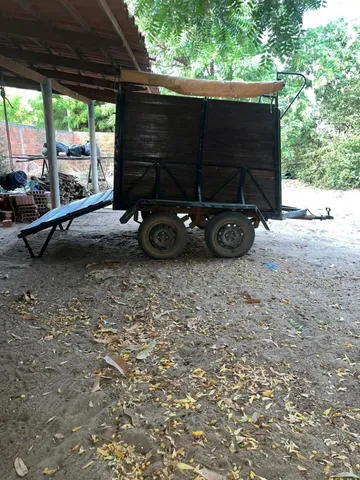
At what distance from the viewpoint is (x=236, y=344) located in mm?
3498

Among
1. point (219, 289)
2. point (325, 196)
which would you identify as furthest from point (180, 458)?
point (325, 196)

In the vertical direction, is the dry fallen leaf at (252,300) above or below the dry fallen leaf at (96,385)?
above

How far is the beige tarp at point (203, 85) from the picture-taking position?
216 inches

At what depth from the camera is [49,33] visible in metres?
5.23

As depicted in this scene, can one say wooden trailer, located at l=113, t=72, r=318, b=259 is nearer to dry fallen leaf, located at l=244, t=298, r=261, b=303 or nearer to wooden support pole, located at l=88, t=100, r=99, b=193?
dry fallen leaf, located at l=244, t=298, r=261, b=303

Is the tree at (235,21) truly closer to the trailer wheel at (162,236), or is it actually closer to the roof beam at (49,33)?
the roof beam at (49,33)

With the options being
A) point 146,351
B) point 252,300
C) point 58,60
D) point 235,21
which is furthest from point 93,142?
point 146,351

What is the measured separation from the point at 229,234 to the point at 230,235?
0.08 feet

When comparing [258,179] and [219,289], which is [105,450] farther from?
[258,179]

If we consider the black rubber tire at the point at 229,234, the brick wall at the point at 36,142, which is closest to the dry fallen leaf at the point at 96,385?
the black rubber tire at the point at 229,234

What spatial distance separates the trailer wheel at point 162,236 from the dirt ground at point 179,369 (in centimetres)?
20

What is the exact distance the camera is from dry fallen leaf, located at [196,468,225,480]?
205 centimetres

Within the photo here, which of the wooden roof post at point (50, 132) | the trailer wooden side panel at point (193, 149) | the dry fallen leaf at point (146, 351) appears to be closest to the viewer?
the dry fallen leaf at point (146, 351)

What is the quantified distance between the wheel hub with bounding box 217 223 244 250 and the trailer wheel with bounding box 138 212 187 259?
0.64 meters
